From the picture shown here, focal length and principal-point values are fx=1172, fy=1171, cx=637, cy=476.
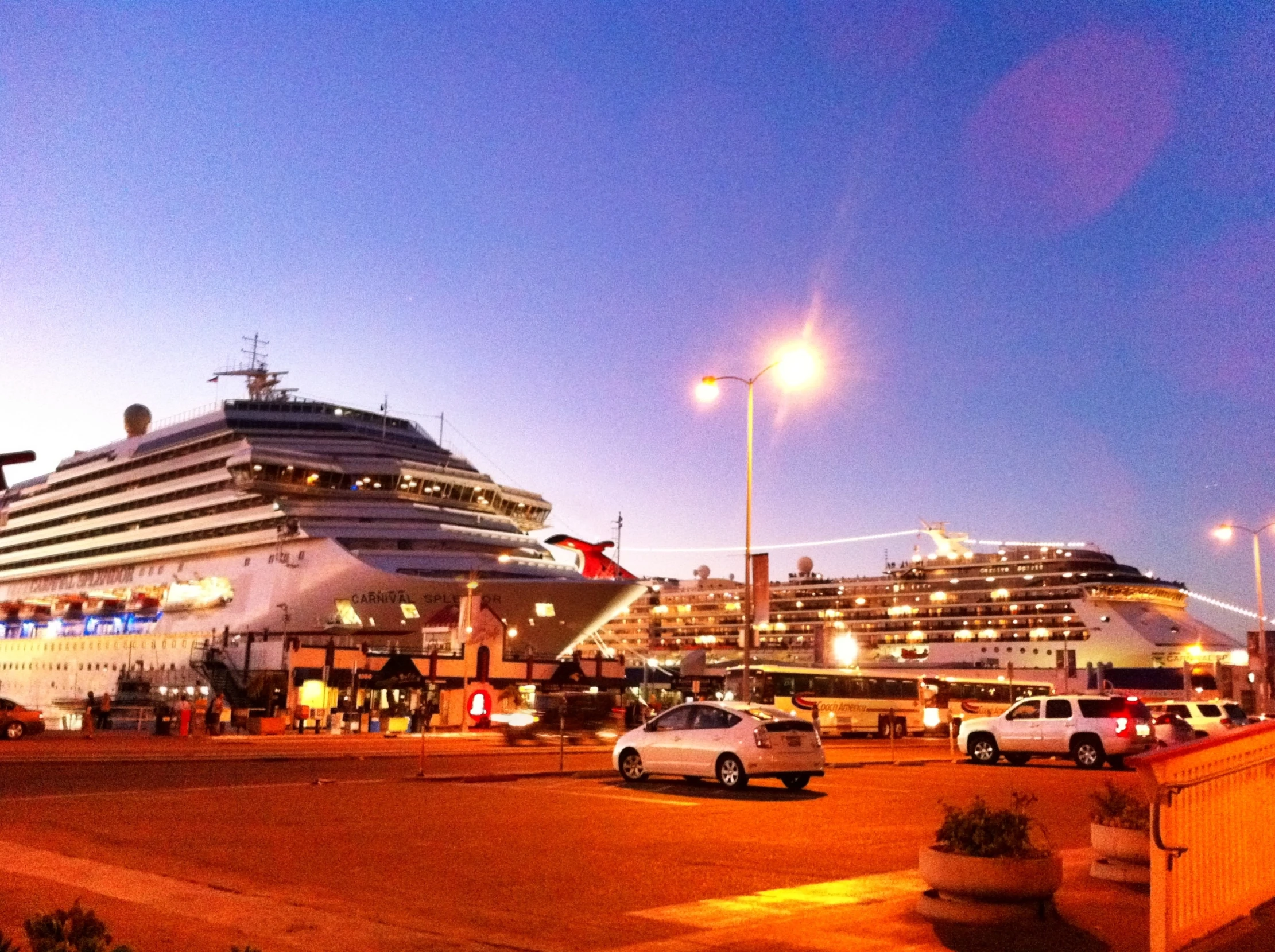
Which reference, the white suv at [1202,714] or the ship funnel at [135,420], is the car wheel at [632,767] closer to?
the white suv at [1202,714]

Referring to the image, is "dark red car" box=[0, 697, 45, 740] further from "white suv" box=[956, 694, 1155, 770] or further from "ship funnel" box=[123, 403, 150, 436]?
"ship funnel" box=[123, 403, 150, 436]

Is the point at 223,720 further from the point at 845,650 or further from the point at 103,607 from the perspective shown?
the point at 845,650

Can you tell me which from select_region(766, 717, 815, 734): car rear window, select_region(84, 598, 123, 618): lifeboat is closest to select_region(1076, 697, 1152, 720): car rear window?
select_region(766, 717, 815, 734): car rear window

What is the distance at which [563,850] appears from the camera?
1061 cm

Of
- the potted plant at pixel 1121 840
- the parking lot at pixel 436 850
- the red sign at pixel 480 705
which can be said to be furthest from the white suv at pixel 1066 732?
the potted plant at pixel 1121 840

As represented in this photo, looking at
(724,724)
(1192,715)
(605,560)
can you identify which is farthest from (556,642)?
(724,724)

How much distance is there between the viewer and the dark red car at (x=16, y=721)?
30.8 meters

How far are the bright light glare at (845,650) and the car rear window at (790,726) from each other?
67.4m

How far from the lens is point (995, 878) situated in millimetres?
7047

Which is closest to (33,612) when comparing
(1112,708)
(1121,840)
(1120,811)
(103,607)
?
(103,607)

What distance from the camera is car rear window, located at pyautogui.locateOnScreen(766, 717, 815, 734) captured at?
17562 millimetres

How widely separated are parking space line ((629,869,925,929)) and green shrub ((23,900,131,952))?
4.00 metres

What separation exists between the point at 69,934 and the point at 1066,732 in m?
26.5

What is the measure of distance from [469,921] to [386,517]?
5192 cm
